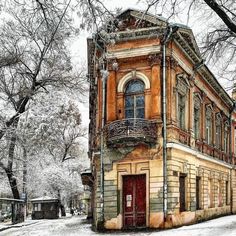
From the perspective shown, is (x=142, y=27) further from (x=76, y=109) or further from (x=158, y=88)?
(x=76, y=109)

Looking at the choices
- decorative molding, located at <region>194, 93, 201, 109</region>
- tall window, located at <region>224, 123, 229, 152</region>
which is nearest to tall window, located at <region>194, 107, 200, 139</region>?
decorative molding, located at <region>194, 93, 201, 109</region>

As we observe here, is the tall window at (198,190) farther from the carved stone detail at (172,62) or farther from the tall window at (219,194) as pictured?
the carved stone detail at (172,62)

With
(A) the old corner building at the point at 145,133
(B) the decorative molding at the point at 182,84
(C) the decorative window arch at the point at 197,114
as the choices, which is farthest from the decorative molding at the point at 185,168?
(C) the decorative window arch at the point at 197,114

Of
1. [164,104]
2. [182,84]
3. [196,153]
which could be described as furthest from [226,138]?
[164,104]

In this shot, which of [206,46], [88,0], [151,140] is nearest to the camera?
[88,0]

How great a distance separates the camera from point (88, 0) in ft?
26.0

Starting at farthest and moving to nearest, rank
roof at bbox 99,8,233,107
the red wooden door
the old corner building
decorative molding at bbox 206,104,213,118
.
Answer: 1. decorative molding at bbox 206,104,213,118
2. the red wooden door
3. the old corner building
4. roof at bbox 99,8,233,107

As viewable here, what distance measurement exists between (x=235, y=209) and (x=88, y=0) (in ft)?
107

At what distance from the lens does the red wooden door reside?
900 inches

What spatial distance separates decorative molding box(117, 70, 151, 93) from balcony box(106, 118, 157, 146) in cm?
181

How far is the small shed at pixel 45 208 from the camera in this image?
43875 mm

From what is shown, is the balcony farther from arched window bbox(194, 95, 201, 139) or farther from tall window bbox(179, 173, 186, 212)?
arched window bbox(194, 95, 201, 139)

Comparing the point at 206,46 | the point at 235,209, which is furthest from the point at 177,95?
the point at 235,209

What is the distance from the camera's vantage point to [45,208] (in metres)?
44.1
